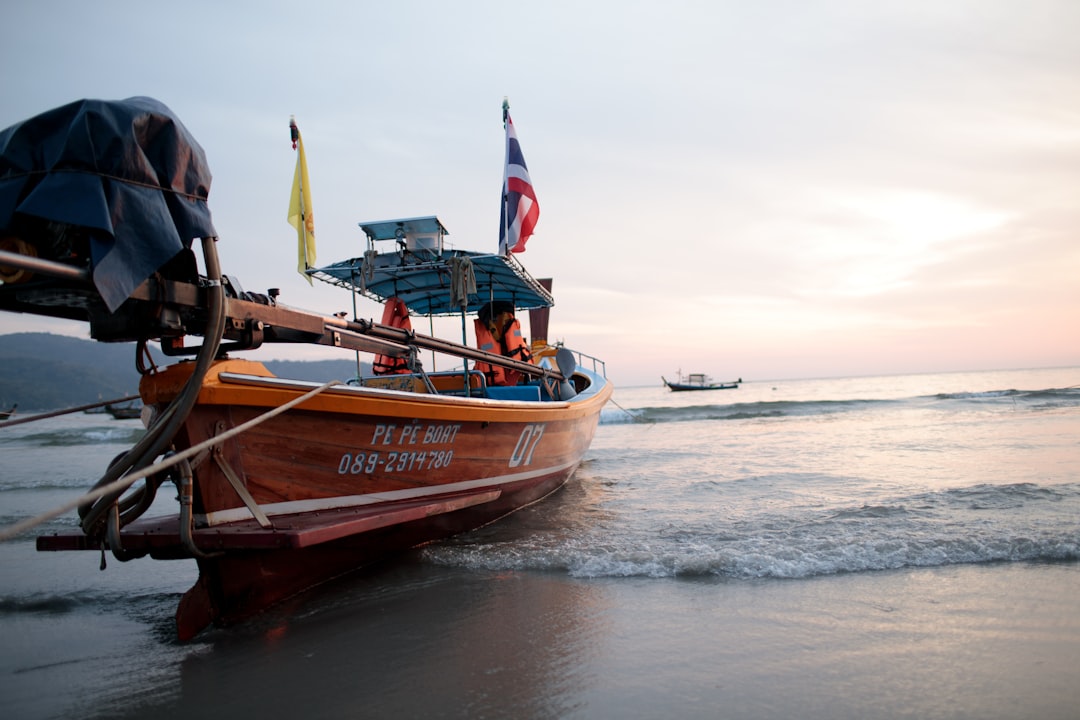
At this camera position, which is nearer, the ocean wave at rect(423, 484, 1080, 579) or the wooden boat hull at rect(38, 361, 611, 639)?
the wooden boat hull at rect(38, 361, 611, 639)

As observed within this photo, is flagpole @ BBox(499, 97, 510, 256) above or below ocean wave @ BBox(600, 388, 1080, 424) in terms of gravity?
above

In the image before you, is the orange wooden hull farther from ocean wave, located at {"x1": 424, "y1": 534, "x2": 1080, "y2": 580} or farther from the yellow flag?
the yellow flag

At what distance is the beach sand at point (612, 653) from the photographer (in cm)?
250

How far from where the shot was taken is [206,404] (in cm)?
A: 319

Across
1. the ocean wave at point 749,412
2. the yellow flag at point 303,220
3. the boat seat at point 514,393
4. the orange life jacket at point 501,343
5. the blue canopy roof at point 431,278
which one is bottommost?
the ocean wave at point 749,412

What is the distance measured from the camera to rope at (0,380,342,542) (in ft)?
6.53

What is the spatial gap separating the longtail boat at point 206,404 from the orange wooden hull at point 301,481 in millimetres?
10

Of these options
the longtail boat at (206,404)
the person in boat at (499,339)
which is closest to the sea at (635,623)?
the longtail boat at (206,404)

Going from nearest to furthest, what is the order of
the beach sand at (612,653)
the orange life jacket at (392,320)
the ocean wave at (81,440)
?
the beach sand at (612,653), the orange life jacket at (392,320), the ocean wave at (81,440)

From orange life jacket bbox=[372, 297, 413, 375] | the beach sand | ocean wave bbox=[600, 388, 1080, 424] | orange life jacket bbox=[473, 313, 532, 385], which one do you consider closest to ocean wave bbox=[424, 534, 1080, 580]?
the beach sand

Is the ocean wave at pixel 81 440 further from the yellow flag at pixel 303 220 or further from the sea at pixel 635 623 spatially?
the yellow flag at pixel 303 220

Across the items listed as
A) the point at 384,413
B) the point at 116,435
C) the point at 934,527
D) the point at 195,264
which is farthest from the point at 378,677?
the point at 116,435

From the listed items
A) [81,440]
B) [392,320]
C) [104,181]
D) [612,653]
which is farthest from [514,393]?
[81,440]

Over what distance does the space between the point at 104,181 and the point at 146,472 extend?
1259 mm
